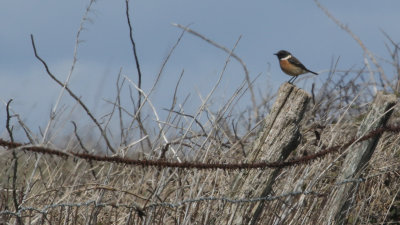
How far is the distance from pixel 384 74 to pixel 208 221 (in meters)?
5.77

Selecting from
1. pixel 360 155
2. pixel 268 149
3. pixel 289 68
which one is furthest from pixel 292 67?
pixel 268 149

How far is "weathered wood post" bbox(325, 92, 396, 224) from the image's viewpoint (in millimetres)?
5215

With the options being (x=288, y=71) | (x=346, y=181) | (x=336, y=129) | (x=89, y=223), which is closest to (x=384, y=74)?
(x=288, y=71)

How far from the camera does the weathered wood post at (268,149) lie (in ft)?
13.6

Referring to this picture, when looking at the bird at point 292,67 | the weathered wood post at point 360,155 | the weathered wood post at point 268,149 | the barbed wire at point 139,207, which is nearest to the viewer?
the barbed wire at point 139,207

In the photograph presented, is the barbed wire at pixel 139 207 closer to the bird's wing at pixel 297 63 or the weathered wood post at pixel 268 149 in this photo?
the weathered wood post at pixel 268 149

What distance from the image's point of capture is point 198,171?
13.6 feet

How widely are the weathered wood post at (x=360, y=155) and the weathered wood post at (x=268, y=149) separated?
108cm

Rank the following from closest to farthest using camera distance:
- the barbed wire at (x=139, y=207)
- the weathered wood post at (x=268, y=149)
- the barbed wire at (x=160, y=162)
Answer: the barbed wire at (x=160, y=162) → the barbed wire at (x=139, y=207) → the weathered wood post at (x=268, y=149)

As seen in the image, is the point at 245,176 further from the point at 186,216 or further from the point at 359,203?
the point at 359,203

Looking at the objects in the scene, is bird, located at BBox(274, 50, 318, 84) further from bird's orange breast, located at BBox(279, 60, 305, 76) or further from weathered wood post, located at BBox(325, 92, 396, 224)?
weathered wood post, located at BBox(325, 92, 396, 224)

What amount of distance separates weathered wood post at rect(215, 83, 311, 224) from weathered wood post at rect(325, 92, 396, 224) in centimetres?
108

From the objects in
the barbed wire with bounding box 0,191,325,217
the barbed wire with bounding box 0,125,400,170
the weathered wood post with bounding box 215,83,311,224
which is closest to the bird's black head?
the barbed wire with bounding box 0,125,400,170

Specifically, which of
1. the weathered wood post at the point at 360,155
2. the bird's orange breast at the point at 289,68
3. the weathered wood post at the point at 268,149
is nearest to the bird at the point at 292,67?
the bird's orange breast at the point at 289,68
